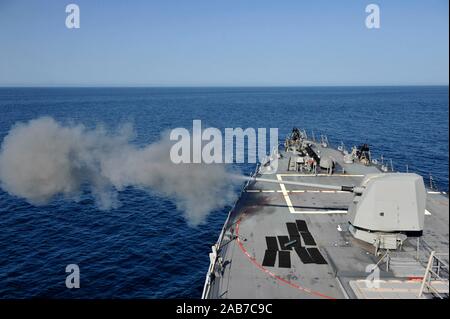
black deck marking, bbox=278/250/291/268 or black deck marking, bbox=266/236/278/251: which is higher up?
black deck marking, bbox=266/236/278/251

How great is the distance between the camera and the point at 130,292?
1109 inches

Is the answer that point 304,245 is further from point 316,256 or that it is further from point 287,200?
point 287,200

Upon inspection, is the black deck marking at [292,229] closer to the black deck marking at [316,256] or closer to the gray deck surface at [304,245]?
the gray deck surface at [304,245]

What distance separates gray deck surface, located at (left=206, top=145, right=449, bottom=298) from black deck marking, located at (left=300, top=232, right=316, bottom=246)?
350 millimetres

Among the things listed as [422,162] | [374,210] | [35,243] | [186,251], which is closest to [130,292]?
[186,251]

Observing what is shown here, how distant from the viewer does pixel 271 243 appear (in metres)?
24.5

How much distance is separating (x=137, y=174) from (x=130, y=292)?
377 inches

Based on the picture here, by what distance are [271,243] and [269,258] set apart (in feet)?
7.42

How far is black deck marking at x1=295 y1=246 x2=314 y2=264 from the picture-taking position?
21906 mm
